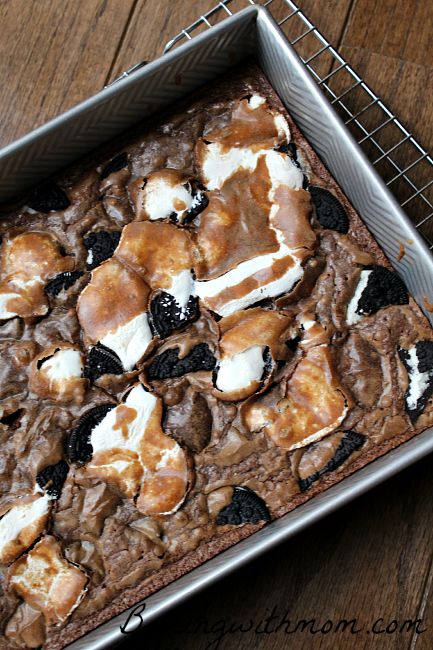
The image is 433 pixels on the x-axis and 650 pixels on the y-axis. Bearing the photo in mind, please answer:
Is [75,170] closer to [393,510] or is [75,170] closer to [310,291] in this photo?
[310,291]

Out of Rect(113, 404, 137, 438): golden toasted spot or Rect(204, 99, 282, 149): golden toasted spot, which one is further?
Rect(204, 99, 282, 149): golden toasted spot

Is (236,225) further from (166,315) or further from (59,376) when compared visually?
(59,376)

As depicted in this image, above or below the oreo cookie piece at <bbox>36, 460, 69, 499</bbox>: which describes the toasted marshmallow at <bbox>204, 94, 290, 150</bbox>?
above

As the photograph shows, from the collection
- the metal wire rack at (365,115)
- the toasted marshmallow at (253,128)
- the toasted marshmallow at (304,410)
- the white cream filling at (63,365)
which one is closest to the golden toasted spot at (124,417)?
the white cream filling at (63,365)

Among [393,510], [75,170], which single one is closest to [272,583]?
[393,510]

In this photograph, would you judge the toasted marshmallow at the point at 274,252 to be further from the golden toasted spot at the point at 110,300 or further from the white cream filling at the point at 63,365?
the white cream filling at the point at 63,365

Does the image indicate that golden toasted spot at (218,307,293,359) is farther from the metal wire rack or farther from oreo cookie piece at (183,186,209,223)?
the metal wire rack

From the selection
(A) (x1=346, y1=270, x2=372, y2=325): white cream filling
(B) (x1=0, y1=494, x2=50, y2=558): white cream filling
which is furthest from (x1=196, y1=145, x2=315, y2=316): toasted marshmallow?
(B) (x1=0, y1=494, x2=50, y2=558): white cream filling

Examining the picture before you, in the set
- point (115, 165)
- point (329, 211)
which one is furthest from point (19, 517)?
point (329, 211)
